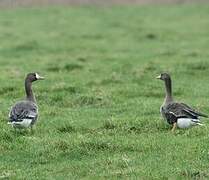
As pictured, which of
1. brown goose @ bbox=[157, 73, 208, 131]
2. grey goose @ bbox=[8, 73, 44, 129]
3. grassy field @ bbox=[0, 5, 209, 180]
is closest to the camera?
grassy field @ bbox=[0, 5, 209, 180]

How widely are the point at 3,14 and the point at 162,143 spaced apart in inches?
1386

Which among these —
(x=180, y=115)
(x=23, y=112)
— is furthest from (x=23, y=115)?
(x=180, y=115)

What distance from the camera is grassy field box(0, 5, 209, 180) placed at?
11.0m

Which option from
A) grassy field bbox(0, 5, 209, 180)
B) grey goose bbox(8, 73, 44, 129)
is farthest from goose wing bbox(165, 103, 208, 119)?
grey goose bbox(8, 73, 44, 129)

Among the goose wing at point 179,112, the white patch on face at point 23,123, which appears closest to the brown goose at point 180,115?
the goose wing at point 179,112

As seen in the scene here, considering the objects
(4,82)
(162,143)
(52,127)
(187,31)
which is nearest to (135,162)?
(162,143)

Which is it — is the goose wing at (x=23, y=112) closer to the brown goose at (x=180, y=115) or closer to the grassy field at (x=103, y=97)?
the grassy field at (x=103, y=97)

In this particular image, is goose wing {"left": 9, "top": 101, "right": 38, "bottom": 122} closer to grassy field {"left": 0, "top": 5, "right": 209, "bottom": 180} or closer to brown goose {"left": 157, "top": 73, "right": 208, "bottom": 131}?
grassy field {"left": 0, "top": 5, "right": 209, "bottom": 180}

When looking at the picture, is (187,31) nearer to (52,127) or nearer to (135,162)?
(52,127)

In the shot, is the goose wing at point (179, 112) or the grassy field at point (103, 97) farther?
the goose wing at point (179, 112)

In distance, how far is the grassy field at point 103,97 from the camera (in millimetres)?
10961

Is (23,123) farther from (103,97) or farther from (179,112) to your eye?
(103,97)

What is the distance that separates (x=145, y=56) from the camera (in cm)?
2780

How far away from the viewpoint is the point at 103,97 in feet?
57.6
